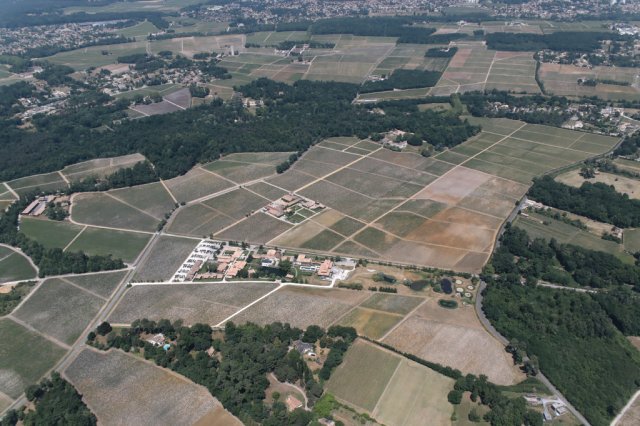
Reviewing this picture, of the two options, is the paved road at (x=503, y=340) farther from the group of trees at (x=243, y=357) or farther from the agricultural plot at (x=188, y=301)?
the agricultural plot at (x=188, y=301)

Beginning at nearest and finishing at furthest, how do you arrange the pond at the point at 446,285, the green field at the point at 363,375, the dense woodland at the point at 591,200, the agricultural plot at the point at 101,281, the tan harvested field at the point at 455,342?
1. the green field at the point at 363,375
2. the tan harvested field at the point at 455,342
3. the pond at the point at 446,285
4. the agricultural plot at the point at 101,281
5. the dense woodland at the point at 591,200

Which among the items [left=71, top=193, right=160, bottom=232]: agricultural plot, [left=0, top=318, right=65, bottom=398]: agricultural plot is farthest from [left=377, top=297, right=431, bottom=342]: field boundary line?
[left=71, top=193, right=160, bottom=232]: agricultural plot

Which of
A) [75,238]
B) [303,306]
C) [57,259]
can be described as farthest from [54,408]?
[75,238]

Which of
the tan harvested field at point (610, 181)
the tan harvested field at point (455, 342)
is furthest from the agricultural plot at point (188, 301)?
the tan harvested field at point (610, 181)

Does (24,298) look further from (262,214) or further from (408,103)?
(408,103)

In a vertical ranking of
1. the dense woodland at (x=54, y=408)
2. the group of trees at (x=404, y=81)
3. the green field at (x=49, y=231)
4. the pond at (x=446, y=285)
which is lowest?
the green field at (x=49, y=231)

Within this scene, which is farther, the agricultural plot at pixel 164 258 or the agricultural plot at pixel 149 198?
the agricultural plot at pixel 149 198
